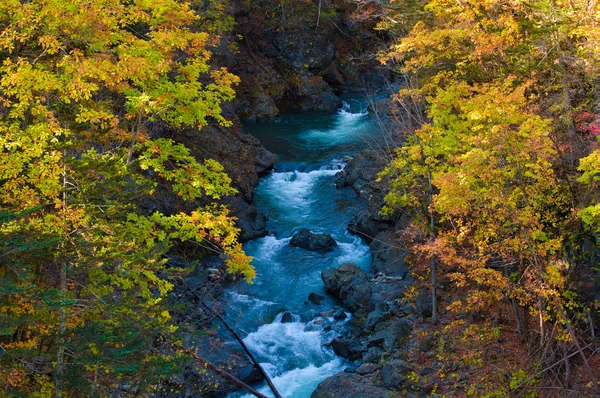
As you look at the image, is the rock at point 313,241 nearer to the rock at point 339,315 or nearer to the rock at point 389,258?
the rock at point 389,258

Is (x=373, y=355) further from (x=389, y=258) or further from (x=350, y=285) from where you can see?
(x=389, y=258)

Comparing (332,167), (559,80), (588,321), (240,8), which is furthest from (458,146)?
(240,8)

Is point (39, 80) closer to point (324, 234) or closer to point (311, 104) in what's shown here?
point (324, 234)

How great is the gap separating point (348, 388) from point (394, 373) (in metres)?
1.18

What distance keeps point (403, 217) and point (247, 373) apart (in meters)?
8.39

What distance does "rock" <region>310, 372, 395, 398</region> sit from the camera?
12.4 m

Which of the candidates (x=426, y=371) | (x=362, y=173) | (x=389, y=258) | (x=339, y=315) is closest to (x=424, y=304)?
(x=339, y=315)

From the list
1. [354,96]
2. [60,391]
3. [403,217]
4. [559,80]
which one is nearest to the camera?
[60,391]

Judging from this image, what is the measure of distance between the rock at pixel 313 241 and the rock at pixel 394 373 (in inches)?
291

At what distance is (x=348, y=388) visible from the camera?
494 inches

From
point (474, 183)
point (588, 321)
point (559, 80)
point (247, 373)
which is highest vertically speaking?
point (559, 80)

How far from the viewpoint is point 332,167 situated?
27.2 m

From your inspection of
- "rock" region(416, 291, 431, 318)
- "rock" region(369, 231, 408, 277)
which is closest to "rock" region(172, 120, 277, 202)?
"rock" region(369, 231, 408, 277)

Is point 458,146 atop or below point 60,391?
atop
